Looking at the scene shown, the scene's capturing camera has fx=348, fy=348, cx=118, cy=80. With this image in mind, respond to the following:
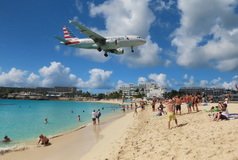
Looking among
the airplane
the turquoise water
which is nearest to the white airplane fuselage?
the airplane

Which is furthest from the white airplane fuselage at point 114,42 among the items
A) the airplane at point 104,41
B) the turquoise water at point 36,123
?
the turquoise water at point 36,123

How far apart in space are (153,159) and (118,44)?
80.9ft

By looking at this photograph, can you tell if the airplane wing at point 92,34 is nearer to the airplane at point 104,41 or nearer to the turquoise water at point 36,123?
the airplane at point 104,41

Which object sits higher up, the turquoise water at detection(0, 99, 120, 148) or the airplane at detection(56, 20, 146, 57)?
the airplane at detection(56, 20, 146, 57)

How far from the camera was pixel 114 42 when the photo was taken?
3466cm

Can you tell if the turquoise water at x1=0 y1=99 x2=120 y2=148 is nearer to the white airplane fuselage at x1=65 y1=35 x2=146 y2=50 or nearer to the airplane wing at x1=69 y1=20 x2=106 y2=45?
the white airplane fuselage at x1=65 y1=35 x2=146 y2=50

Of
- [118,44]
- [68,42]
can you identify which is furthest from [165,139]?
[68,42]

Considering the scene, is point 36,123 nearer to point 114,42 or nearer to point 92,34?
point 92,34

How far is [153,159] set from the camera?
35.8ft

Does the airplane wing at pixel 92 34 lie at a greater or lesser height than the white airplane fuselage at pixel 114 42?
greater

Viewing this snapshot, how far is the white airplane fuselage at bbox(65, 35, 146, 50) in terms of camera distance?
34.3 m

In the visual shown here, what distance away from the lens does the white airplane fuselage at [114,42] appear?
34312 millimetres

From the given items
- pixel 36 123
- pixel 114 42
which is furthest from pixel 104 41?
pixel 36 123

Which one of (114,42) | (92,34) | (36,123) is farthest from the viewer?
(36,123)
